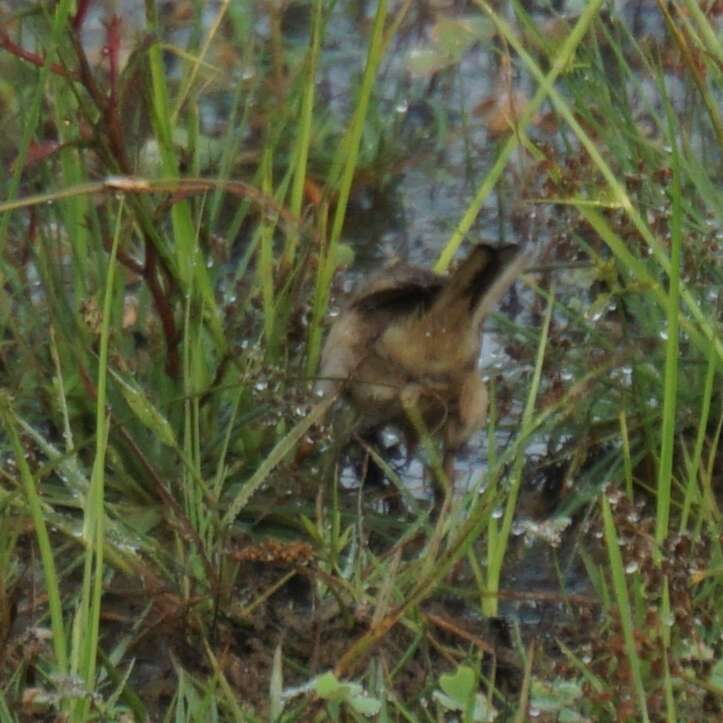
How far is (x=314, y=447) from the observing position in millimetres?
3283

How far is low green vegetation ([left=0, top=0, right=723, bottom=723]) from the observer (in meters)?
2.44

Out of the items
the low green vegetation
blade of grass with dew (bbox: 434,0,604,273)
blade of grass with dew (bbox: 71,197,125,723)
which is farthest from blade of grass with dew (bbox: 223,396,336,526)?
blade of grass with dew (bbox: 434,0,604,273)

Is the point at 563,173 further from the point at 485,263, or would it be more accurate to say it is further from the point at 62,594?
the point at 62,594

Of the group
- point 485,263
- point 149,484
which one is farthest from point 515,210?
point 149,484

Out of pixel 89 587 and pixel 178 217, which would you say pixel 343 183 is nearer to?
pixel 178 217

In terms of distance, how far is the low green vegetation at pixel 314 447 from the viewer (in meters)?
2.44

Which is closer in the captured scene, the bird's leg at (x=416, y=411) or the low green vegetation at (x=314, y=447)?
the low green vegetation at (x=314, y=447)

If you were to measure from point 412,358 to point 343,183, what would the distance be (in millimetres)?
345

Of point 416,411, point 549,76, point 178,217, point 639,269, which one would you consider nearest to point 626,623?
point 639,269

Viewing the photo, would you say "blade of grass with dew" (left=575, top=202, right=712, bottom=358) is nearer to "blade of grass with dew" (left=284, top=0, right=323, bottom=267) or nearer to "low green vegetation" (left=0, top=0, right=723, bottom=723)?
"low green vegetation" (left=0, top=0, right=723, bottom=723)

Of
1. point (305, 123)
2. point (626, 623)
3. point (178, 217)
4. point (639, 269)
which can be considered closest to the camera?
point (626, 623)

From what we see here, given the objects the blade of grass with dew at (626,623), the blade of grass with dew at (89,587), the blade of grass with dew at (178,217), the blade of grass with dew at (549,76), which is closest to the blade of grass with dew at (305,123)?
the blade of grass with dew at (178,217)

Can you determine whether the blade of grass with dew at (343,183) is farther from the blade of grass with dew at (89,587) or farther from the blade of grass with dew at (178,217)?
the blade of grass with dew at (89,587)

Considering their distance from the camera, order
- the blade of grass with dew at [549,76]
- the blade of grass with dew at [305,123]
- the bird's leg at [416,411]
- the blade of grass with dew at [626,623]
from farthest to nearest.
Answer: the bird's leg at [416,411] → the blade of grass with dew at [305,123] → the blade of grass with dew at [549,76] → the blade of grass with dew at [626,623]
